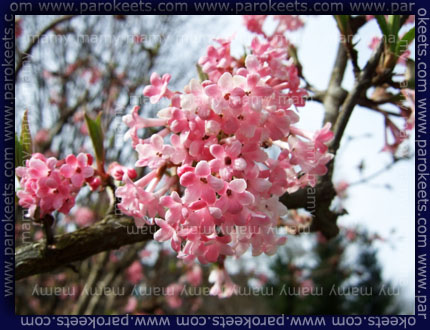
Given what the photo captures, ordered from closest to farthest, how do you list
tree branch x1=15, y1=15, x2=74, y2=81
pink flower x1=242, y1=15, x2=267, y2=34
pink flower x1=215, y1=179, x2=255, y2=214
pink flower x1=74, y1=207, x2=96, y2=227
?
pink flower x1=215, y1=179, x2=255, y2=214
pink flower x1=242, y1=15, x2=267, y2=34
tree branch x1=15, y1=15, x2=74, y2=81
pink flower x1=74, y1=207, x2=96, y2=227

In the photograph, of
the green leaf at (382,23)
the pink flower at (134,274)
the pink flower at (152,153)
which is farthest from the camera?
the pink flower at (134,274)

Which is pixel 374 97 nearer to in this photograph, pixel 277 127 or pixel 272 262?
pixel 277 127

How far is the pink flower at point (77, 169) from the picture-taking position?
4.59ft

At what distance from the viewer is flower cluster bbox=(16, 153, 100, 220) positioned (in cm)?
136

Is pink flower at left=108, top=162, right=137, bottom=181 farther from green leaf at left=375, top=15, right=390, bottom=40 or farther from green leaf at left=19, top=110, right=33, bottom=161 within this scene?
green leaf at left=375, top=15, right=390, bottom=40

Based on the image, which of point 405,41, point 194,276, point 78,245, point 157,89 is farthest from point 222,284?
point 194,276

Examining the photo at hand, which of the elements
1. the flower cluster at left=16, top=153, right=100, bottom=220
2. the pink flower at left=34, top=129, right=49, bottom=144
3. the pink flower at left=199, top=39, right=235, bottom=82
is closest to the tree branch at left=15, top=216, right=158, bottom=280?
the flower cluster at left=16, top=153, right=100, bottom=220

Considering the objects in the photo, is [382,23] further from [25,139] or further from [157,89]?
[25,139]

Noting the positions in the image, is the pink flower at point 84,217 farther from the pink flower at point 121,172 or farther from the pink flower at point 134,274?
the pink flower at point 121,172

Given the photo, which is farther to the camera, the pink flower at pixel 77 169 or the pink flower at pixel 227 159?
the pink flower at pixel 77 169

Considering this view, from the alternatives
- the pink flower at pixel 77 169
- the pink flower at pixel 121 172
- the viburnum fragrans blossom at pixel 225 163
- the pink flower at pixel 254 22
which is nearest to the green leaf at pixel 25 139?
the pink flower at pixel 77 169

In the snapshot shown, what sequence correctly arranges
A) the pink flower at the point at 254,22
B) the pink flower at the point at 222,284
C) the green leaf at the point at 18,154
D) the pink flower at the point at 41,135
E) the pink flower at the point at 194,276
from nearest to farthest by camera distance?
the green leaf at the point at 18,154 < the pink flower at the point at 222,284 < the pink flower at the point at 254,22 < the pink flower at the point at 41,135 < the pink flower at the point at 194,276

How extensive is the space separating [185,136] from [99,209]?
14.1 feet

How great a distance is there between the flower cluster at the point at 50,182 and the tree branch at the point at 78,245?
12 cm
